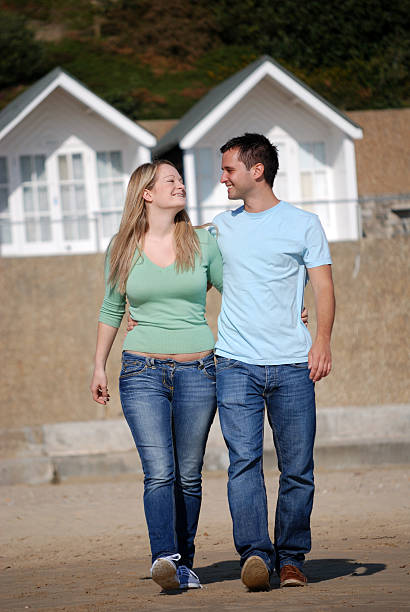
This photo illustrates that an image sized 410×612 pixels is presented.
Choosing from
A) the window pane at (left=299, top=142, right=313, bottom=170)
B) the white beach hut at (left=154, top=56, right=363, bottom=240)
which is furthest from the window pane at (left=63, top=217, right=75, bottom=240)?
the window pane at (left=299, top=142, right=313, bottom=170)

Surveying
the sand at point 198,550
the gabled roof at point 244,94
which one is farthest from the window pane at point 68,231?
the sand at point 198,550

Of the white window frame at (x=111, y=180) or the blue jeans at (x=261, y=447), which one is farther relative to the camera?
the white window frame at (x=111, y=180)

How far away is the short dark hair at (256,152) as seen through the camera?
4879mm

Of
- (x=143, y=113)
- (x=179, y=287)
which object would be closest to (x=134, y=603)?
(x=179, y=287)

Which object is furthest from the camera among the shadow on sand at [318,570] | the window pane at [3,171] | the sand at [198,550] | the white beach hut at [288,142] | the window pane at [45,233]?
the window pane at [3,171]

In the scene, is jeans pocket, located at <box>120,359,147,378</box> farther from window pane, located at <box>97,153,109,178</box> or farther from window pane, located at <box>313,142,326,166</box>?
window pane, located at <box>313,142,326,166</box>

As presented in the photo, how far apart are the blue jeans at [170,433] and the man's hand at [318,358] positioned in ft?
1.63

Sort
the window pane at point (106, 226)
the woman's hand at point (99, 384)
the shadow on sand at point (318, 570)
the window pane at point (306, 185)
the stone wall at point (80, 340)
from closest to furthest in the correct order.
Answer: the woman's hand at point (99, 384) → the shadow on sand at point (318, 570) → the stone wall at point (80, 340) → the window pane at point (106, 226) → the window pane at point (306, 185)

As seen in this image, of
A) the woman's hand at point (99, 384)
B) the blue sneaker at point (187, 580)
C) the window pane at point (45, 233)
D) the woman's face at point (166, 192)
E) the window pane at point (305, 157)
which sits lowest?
the blue sneaker at point (187, 580)

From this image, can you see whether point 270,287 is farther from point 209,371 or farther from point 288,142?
point 288,142

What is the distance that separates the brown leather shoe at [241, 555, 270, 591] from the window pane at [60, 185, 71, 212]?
1548cm

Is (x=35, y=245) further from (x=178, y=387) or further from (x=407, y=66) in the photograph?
(x=407, y=66)

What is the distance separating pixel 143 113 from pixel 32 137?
65.4 feet

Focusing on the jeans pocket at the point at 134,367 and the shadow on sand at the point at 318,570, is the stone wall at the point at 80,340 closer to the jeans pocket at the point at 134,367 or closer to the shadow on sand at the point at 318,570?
the shadow on sand at the point at 318,570
